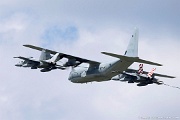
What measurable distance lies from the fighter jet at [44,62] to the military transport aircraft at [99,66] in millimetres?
472

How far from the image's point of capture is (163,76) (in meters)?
97.2

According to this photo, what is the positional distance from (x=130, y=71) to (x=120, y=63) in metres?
15.6

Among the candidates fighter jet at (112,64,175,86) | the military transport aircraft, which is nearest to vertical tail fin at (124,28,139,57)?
the military transport aircraft

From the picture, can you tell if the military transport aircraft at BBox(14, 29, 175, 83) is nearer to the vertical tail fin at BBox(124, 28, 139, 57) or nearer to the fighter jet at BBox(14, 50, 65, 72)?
the vertical tail fin at BBox(124, 28, 139, 57)

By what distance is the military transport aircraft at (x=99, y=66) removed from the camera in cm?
8100

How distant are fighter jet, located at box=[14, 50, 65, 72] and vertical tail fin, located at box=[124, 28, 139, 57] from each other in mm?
10309

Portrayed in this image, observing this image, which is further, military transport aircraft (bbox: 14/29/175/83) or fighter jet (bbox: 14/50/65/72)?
fighter jet (bbox: 14/50/65/72)

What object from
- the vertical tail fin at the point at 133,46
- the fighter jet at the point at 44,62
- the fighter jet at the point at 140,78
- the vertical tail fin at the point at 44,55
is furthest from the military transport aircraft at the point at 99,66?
the fighter jet at the point at 140,78

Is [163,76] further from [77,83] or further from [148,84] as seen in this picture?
[77,83]

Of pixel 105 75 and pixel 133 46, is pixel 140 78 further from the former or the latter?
pixel 133 46

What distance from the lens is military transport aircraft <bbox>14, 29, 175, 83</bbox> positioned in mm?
81000

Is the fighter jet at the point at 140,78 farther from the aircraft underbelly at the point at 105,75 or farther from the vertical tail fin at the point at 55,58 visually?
the vertical tail fin at the point at 55,58

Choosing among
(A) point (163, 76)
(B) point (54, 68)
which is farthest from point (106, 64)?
(A) point (163, 76)

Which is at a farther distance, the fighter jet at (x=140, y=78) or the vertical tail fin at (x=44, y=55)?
the fighter jet at (x=140, y=78)
